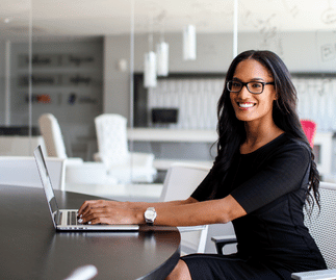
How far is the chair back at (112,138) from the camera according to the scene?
5.05 metres

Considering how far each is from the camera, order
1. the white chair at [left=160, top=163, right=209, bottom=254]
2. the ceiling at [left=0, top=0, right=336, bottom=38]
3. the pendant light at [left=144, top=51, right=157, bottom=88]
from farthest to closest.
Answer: the pendant light at [left=144, top=51, right=157, bottom=88], the ceiling at [left=0, top=0, right=336, bottom=38], the white chair at [left=160, top=163, right=209, bottom=254]

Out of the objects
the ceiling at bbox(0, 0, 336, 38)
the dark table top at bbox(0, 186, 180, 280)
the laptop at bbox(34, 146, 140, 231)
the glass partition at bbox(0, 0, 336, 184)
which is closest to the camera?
the dark table top at bbox(0, 186, 180, 280)

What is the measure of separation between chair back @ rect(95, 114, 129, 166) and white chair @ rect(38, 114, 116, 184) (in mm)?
158

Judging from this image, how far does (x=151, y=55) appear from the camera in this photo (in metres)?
5.49

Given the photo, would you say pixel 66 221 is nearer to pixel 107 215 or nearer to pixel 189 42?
pixel 107 215

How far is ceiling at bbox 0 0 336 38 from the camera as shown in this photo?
434 cm

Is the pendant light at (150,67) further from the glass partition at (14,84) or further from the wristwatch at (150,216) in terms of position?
the wristwatch at (150,216)

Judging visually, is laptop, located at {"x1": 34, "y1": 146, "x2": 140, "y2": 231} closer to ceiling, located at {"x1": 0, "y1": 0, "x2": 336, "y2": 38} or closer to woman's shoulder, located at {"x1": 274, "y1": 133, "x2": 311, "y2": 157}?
woman's shoulder, located at {"x1": 274, "y1": 133, "x2": 311, "y2": 157}

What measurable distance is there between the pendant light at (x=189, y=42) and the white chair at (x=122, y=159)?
3.71 ft

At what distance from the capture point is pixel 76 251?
1054 millimetres

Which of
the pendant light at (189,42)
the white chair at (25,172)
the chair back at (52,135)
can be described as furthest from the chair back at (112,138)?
the white chair at (25,172)

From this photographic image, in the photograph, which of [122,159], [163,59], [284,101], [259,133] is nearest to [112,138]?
[122,159]

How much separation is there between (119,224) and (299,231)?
1.95 feet

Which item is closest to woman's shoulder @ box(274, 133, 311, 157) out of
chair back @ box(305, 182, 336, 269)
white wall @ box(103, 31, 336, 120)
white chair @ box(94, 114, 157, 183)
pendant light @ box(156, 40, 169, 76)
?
chair back @ box(305, 182, 336, 269)
